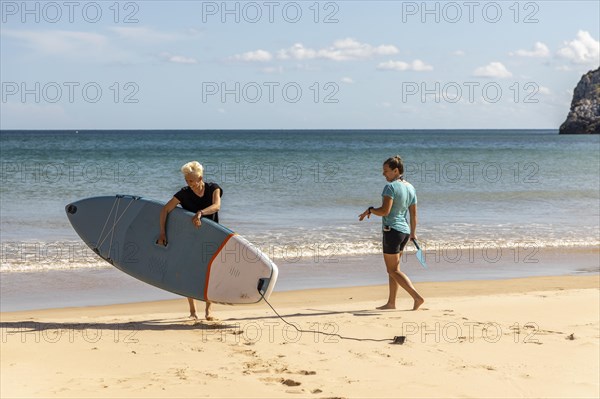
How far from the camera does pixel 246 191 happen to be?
20.0 m

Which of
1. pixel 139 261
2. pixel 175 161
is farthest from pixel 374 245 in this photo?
pixel 175 161

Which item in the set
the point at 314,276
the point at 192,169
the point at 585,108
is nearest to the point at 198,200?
the point at 192,169

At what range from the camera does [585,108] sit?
319ft

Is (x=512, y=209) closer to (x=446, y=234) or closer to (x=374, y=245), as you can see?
(x=446, y=234)

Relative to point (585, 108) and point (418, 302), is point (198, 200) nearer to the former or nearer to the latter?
point (418, 302)

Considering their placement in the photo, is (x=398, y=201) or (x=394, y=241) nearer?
(x=398, y=201)

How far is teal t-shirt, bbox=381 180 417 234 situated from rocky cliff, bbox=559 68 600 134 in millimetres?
94286

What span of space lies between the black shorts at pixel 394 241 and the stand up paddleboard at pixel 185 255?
1024 millimetres

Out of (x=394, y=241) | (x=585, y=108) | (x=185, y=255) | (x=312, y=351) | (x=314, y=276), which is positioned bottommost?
(x=314, y=276)

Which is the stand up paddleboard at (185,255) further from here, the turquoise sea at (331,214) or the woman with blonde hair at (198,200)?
the turquoise sea at (331,214)

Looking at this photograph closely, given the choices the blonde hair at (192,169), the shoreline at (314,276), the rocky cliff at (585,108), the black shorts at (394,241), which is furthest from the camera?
the rocky cliff at (585,108)

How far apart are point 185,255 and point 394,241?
186 cm

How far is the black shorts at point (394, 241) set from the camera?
6820mm

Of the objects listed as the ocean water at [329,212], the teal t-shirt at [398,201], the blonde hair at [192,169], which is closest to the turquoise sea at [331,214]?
the ocean water at [329,212]
